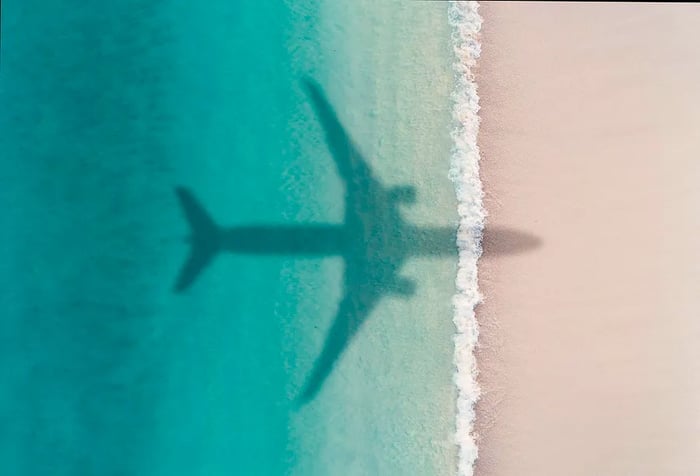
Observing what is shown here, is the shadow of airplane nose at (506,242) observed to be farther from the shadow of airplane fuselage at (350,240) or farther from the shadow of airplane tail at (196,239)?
the shadow of airplane tail at (196,239)

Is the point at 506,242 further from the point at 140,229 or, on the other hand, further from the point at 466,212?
the point at 140,229

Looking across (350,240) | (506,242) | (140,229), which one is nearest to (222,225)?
(140,229)

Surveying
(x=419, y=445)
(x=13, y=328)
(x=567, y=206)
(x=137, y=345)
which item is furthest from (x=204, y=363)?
(x=567, y=206)

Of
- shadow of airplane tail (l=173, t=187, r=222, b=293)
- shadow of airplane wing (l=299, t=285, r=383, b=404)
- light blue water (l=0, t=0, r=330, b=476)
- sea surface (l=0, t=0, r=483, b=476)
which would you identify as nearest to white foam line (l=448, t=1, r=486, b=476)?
sea surface (l=0, t=0, r=483, b=476)

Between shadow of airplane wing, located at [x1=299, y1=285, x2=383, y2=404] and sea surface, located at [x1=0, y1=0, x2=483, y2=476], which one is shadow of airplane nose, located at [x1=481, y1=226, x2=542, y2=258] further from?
shadow of airplane wing, located at [x1=299, y1=285, x2=383, y2=404]

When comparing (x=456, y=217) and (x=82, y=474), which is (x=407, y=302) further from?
(x=82, y=474)

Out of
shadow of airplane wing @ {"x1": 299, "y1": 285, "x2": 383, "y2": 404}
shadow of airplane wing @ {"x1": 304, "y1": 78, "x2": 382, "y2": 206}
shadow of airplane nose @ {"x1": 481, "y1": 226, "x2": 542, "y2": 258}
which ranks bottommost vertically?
shadow of airplane wing @ {"x1": 299, "y1": 285, "x2": 383, "y2": 404}

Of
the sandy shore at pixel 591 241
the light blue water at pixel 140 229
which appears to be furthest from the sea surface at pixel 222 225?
the sandy shore at pixel 591 241
